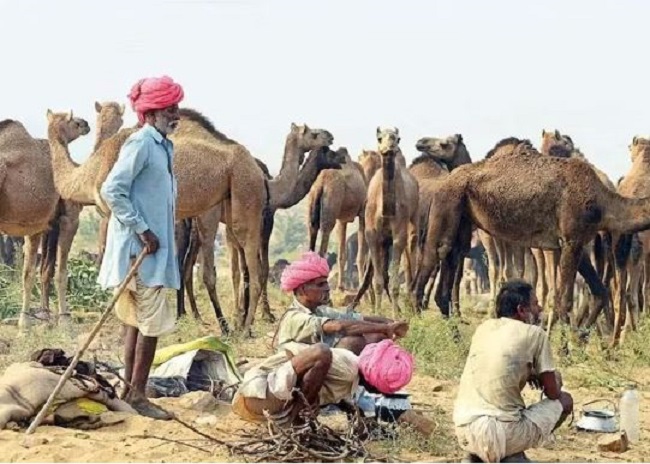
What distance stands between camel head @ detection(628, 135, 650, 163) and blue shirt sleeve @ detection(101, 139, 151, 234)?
8.75 metres

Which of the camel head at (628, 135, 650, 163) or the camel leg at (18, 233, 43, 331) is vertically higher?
the camel head at (628, 135, 650, 163)

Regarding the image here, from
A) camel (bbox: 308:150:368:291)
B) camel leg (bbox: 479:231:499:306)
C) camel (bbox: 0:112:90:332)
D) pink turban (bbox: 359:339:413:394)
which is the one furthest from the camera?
camel (bbox: 308:150:368:291)

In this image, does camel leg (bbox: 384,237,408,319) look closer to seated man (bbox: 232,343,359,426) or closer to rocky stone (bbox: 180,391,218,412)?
rocky stone (bbox: 180,391,218,412)

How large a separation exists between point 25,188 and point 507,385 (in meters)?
7.85

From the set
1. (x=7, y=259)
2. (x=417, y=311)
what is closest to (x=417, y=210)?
(x=417, y=311)

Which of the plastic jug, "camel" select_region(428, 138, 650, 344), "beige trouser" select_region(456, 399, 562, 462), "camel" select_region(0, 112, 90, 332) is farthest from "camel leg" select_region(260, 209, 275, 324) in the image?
"beige trouser" select_region(456, 399, 562, 462)

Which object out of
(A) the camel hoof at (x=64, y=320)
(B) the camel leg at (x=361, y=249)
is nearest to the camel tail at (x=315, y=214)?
(B) the camel leg at (x=361, y=249)

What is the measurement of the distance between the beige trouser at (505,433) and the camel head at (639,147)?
8.84 metres

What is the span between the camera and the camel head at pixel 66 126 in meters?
12.8

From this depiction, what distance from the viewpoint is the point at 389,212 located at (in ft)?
48.2

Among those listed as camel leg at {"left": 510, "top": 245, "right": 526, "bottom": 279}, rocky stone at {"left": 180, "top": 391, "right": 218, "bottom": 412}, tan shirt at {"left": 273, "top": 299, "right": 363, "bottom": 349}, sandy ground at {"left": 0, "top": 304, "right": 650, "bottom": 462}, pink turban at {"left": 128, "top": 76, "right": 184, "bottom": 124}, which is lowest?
sandy ground at {"left": 0, "top": 304, "right": 650, "bottom": 462}

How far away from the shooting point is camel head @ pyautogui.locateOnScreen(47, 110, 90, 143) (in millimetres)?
12754

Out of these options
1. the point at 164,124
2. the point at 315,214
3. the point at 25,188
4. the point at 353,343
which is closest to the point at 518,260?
the point at 315,214

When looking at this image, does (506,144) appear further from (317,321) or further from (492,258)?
(317,321)
